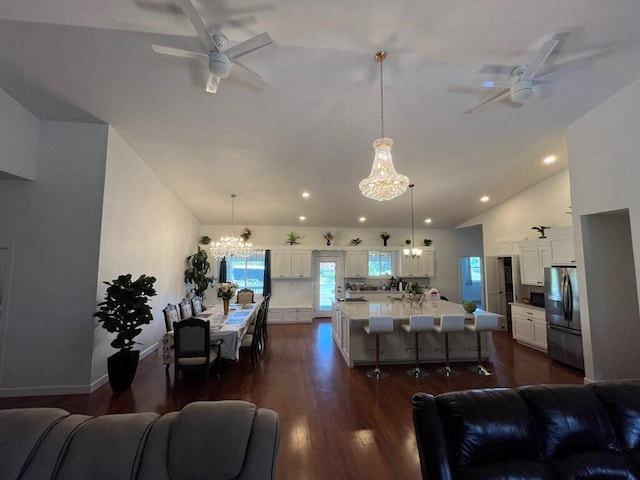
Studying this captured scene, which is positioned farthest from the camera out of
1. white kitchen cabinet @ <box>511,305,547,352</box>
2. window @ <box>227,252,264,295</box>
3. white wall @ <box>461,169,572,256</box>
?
window @ <box>227,252,264,295</box>

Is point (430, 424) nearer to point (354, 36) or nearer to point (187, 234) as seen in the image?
point (354, 36)

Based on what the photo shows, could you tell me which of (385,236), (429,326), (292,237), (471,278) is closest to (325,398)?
(429,326)

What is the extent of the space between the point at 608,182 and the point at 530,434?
3910mm

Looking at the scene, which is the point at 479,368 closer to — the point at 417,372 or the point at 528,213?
the point at 417,372

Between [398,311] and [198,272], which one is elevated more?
[198,272]

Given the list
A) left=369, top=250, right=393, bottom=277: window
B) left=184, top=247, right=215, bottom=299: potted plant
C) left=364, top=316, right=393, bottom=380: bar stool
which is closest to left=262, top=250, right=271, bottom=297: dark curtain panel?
left=184, top=247, right=215, bottom=299: potted plant

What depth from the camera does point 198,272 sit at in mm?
7281

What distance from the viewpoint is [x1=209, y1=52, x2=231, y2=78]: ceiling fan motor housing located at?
236 centimetres

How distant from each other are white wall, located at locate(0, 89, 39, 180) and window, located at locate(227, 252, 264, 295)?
5.01m

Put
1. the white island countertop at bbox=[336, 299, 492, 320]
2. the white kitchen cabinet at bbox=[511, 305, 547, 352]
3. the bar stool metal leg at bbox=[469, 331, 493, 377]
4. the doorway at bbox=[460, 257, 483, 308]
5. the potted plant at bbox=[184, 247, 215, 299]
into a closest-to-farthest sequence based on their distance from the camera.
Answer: the bar stool metal leg at bbox=[469, 331, 493, 377], the white island countertop at bbox=[336, 299, 492, 320], the white kitchen cabinet at bbox=[511, 305, 547, 352], the potted plant at bbox=[184, 247, 215, 299], the doorway at bbox=[460, 257, 483, 308]

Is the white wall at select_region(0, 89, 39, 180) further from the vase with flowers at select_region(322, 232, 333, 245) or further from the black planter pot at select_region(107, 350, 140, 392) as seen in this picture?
the vase with flowers at select_region(322, 232, 333, 245)

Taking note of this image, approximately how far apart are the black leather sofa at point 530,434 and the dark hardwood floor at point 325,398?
115 cm

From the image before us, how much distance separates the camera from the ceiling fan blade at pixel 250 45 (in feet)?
6.81

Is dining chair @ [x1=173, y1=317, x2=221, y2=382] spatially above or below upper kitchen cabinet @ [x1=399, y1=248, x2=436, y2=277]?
below
